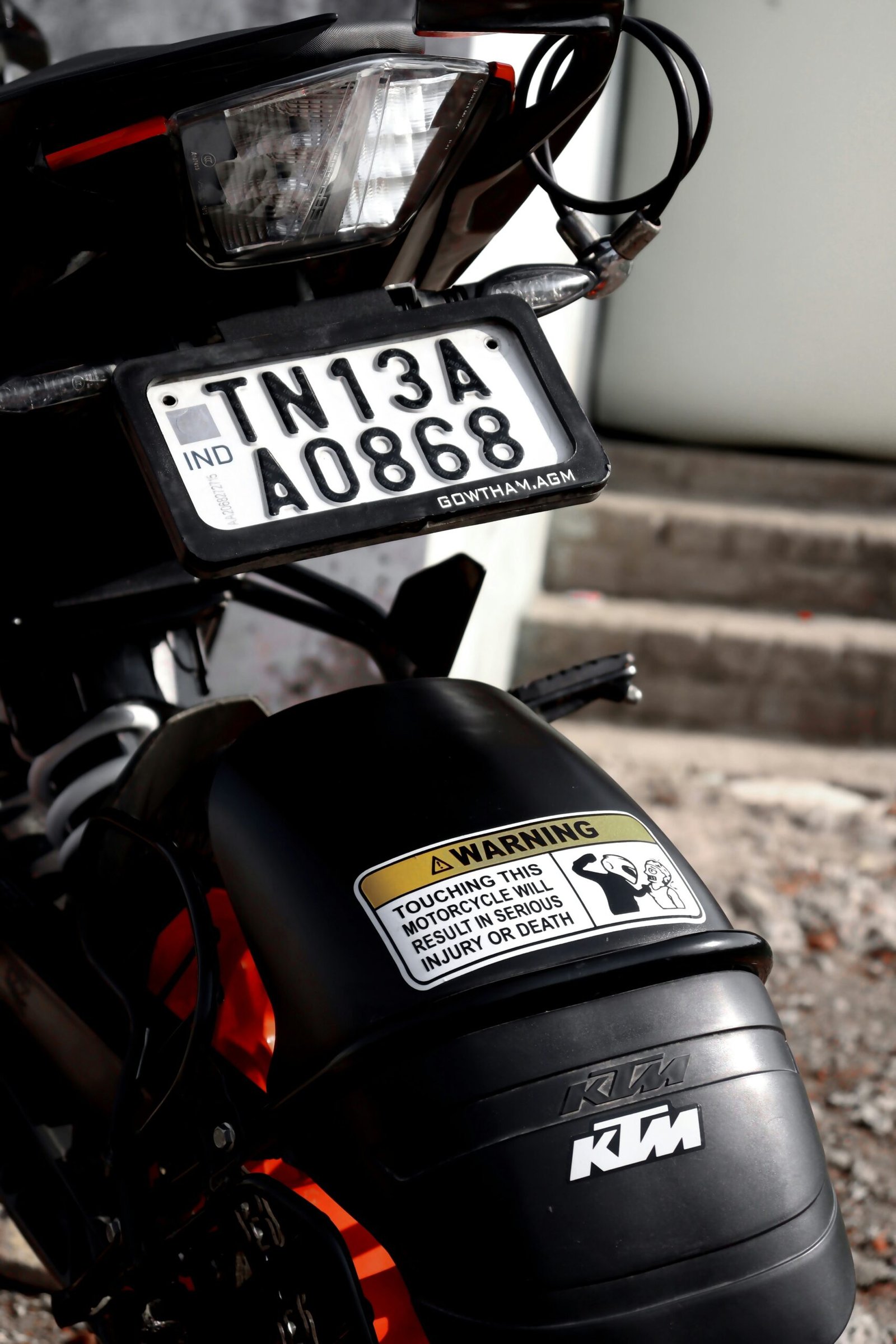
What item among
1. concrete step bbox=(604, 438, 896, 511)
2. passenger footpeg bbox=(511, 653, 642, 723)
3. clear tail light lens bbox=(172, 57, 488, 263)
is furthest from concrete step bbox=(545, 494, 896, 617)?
clear tail light lens bbox=(172, 57, 488, 263)

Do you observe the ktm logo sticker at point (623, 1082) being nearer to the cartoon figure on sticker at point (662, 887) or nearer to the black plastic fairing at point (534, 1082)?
the black plastic fairing at point (534, 1082)

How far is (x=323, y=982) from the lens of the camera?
88 centimetres

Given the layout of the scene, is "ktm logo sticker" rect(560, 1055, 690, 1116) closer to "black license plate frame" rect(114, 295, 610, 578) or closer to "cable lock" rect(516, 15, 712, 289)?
"black license plate frame" rect(114, 295, 610, 578)

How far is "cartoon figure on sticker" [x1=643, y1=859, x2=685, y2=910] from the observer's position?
91cm

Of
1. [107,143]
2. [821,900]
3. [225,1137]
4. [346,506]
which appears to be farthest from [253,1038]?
[821,900]

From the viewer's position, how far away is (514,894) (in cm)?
88

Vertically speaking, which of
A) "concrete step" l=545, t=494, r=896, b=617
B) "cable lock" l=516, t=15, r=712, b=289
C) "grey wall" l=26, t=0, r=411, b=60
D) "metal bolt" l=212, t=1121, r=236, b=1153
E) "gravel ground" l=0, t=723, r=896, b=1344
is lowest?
"gravel ground" l=0, t=723, r=896, b=1344

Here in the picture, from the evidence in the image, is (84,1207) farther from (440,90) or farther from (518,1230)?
(440,90)

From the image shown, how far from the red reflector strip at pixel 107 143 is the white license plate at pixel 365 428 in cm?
19

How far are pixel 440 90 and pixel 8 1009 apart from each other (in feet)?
3.35

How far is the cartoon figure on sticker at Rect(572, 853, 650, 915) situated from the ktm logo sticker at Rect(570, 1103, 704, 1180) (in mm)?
142

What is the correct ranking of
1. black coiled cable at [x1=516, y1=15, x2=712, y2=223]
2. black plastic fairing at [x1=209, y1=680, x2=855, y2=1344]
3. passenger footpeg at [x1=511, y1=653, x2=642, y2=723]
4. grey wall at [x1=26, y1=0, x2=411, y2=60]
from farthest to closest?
grey wall at [x1=26, y1=0, x2=411, y2=60] < passenger footpeg at [x1=511, y1=653, x2=642, y2=723] < black coiled cable at [x1=516, y1=15, x2=712, y2=223] < black plastic fairing at [x1=209, y1=680, x2=855, y2=1344]

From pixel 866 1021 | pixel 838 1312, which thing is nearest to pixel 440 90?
pixel 838 1312

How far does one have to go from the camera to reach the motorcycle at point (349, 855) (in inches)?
31.9
